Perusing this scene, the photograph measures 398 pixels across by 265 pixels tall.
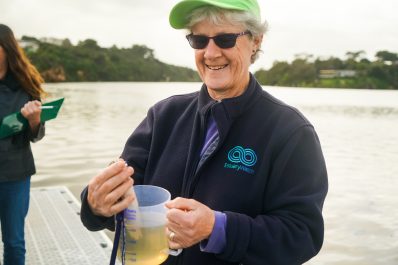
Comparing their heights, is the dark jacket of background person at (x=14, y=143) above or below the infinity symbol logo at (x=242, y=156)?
below

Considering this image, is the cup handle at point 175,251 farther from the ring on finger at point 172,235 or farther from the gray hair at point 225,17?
the gray hair at point 225,17

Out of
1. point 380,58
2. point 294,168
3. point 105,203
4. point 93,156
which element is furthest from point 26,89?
point 380,58

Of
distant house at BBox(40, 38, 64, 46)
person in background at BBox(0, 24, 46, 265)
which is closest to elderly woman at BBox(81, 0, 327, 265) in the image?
person in background at BBox(0, 24, 46, 265)

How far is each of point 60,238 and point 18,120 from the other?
1.85m

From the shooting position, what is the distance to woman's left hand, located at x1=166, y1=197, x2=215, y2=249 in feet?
4.82

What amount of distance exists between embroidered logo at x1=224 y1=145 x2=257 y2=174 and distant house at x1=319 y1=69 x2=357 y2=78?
11816 centimetres

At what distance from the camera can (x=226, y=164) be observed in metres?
1.85

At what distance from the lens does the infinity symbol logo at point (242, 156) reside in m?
1.83

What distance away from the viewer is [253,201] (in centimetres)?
180

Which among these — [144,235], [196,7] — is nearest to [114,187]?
[144,235]

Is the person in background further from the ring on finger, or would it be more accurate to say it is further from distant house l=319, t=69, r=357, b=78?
distant house l=319, t=69, r=357, b=78

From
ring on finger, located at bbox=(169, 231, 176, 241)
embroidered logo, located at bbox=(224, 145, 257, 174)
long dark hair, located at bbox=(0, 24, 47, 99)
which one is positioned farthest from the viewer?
long dark hair, located at bbox=(0, 24, 47, 99)

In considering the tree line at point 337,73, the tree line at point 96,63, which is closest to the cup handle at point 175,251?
the tree line at point 96,63

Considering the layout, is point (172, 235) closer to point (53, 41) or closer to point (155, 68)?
point (155, 68)
